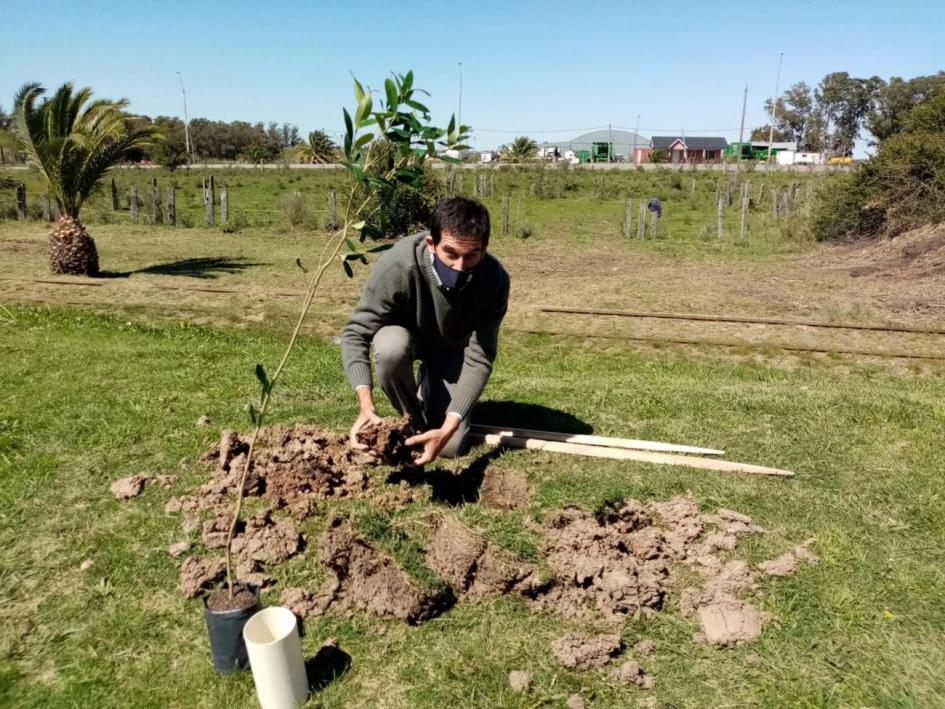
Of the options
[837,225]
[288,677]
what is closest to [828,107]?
[837,225]

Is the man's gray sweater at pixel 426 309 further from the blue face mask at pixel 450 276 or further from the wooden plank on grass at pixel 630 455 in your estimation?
the wooden plank on grass at pixel 630 455

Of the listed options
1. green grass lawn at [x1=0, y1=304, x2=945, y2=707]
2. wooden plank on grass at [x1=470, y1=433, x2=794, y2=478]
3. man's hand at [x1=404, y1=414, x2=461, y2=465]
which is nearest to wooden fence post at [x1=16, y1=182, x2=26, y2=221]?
green grass lawn at [x1=0, y1=304, x2=945, y2=707]

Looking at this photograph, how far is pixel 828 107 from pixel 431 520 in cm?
9694

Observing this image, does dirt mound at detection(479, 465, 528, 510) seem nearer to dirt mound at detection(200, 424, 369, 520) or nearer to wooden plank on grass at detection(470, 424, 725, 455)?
wooden plank on grass at detection(470, 424, 725, 455)

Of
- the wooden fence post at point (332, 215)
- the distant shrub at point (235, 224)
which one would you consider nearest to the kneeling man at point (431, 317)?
the wooden fence post at point (332, 215)

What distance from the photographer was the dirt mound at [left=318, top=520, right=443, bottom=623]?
2.71 meters

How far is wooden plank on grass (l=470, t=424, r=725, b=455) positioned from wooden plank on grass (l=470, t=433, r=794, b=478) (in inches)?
1.9

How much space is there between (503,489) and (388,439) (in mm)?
702

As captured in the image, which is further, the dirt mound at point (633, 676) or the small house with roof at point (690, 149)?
the small house with roof at point (690, 149)

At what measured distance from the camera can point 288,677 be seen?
223cm

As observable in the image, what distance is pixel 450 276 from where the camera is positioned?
3377mm

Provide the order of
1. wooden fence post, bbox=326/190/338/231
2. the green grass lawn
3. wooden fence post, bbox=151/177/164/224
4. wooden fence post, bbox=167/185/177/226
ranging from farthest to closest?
wooden fence post, bbox=151/177/164/224 < wooden fence post, bbox=167/185/177/226 < wooden fence post, bbox=326/190/338/231 < the green grass lawn

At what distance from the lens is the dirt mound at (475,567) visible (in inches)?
112

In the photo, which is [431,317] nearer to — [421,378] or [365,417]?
[421,378]
